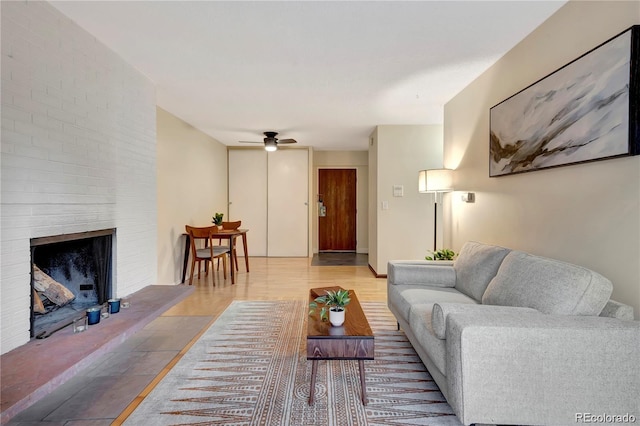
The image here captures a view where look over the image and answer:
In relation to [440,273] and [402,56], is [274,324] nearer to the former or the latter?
[440,273]

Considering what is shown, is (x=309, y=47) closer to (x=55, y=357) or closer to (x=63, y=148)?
(x=63, y=148)

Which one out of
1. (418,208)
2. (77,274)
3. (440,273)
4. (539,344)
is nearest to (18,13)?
(77,274)

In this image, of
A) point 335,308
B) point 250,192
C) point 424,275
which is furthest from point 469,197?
point 250,192

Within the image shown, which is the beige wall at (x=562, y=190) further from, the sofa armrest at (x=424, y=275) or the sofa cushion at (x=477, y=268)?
the sofa armrest at (x=424, y=275)

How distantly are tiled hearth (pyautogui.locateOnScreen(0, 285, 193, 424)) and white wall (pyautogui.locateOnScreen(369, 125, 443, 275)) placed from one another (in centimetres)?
354

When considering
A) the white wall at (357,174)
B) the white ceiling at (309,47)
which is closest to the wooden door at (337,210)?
the white wall at (357,174)

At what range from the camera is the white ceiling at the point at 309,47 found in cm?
205

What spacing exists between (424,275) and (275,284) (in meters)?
2.51

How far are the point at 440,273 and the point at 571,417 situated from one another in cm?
147

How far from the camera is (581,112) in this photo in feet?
6.01

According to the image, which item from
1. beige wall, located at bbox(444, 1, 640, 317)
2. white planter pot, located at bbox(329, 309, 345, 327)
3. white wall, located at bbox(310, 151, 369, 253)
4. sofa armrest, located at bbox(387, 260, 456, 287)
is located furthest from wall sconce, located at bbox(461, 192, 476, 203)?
white wall, located at bbox(310, 151, 369, 253)

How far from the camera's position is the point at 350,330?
1903mm

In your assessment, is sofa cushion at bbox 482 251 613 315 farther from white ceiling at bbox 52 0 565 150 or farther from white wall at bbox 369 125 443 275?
white wall at bbox 369 125 443 275

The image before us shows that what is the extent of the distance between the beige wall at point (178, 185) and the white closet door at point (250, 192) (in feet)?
3.03
